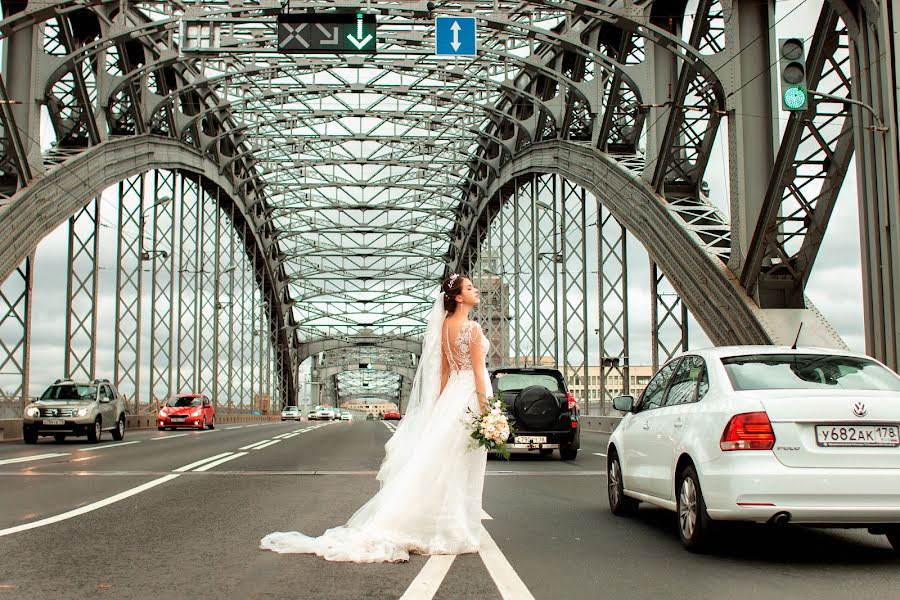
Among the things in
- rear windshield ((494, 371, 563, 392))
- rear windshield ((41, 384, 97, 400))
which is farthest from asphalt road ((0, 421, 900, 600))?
rear windshield ((41, 384, 97, 400))

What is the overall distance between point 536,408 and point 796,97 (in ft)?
21.2

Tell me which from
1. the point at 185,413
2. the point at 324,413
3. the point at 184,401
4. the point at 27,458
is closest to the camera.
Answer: the point at 27,458

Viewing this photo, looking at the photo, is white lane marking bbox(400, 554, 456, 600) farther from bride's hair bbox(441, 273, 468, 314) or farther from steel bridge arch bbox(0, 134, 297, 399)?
steel bridge arch bbox(0, 134, 297, 399)

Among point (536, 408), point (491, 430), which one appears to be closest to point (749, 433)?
point (491, 430)

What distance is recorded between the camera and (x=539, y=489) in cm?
1223

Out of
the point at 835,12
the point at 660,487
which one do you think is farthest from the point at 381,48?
the point at 660,487

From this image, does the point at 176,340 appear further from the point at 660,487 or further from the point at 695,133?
the point at 660,487

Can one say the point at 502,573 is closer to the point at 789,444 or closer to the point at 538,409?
the point at 789,444

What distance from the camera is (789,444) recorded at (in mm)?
6496

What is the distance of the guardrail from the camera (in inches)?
1051

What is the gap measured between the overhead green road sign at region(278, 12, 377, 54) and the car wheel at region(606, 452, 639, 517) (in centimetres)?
1267

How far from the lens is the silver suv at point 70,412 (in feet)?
77.5

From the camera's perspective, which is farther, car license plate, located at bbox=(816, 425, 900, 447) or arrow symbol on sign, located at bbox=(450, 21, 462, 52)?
arrow symbol on sign, located at bbox=(450, 21, 462, 52)

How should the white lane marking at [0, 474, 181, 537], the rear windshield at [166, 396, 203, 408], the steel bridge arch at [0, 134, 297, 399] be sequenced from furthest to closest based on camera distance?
the rear windshield at [166, 396, 203, 408] → the steel bridge arch at [0, 134, 297, 399] → the white lane marking at [0, 474, 181, 537]
